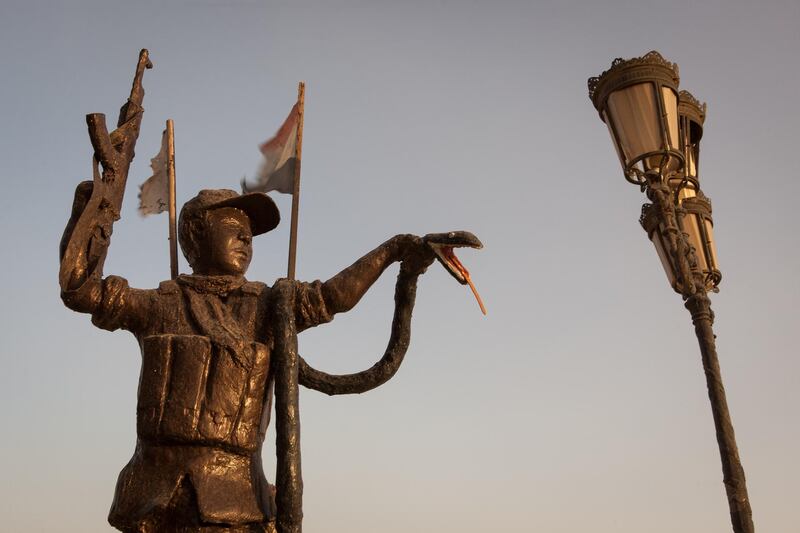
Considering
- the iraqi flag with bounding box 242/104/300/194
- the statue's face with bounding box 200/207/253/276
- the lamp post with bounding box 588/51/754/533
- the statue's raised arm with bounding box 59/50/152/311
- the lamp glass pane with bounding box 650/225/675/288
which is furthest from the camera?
the lamp glass pane with bounding box 650/225/675/288

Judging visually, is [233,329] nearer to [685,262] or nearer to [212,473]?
[212,473]

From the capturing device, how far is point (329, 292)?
5094mm

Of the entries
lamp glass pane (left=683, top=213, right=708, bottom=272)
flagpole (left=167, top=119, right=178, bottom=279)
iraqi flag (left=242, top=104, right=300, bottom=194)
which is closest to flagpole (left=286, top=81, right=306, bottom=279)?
iraqi flag (left=242, top=104, right=300, bottom=194)

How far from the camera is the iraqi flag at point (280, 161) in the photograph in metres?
6.08

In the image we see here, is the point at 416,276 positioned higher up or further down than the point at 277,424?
higher up

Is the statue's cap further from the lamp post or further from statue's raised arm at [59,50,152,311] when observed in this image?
the lamp post

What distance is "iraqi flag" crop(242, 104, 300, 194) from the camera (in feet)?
20.0

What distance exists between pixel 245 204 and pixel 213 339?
99cm

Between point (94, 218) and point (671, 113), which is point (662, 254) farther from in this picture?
point (94, 218)

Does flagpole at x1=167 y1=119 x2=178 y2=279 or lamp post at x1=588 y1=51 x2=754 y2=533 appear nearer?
flagpole at x1=167 y1=119 x2=178 y2=279

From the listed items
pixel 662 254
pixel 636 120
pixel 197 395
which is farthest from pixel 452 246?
pixel 636 120

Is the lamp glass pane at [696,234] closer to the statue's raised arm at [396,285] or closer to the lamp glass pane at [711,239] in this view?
the lamp glass pane at [711,239]

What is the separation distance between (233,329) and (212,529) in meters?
1.14

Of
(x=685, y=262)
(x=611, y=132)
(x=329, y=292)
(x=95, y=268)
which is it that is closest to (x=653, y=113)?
(x=611, y=132)
